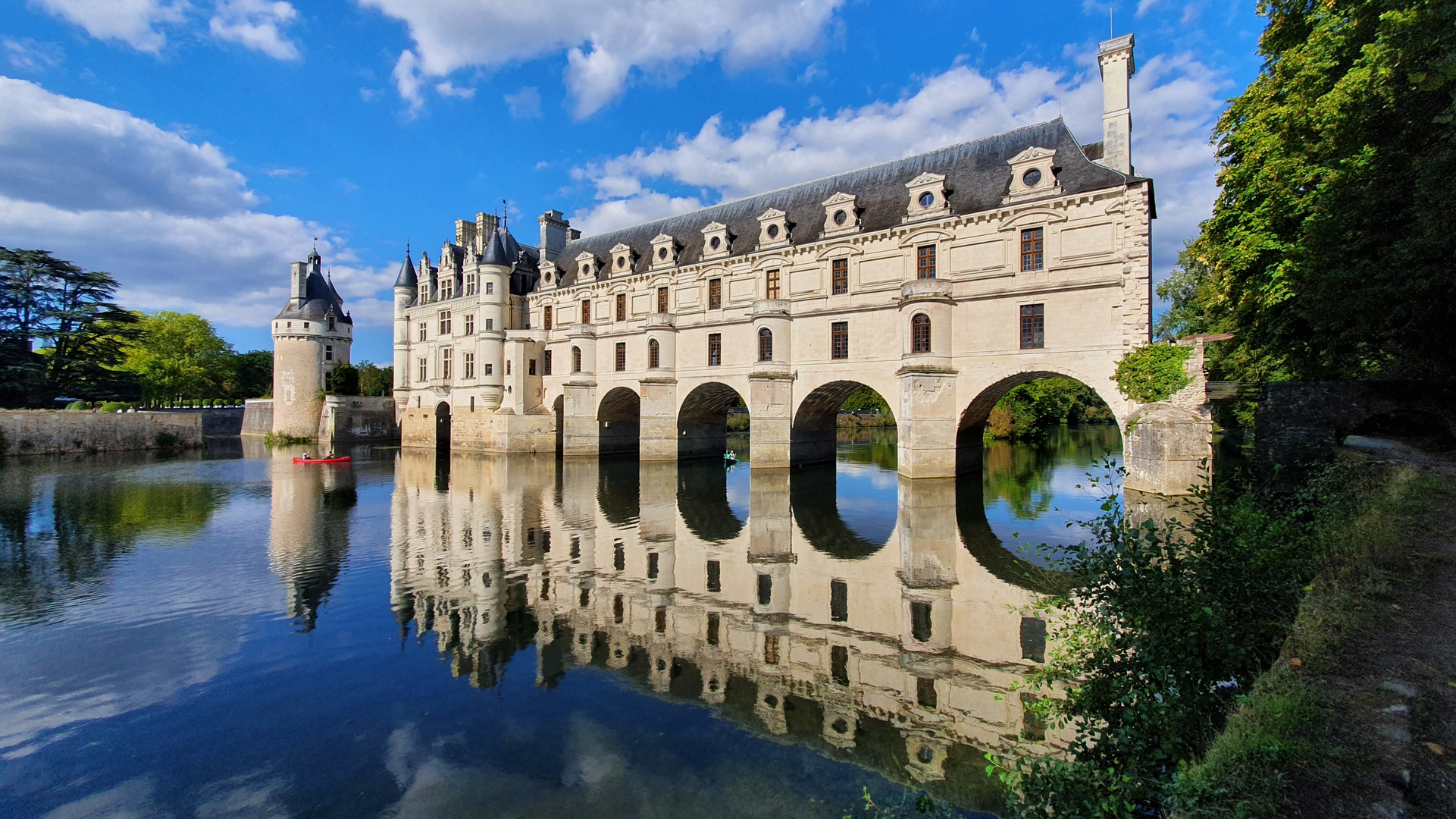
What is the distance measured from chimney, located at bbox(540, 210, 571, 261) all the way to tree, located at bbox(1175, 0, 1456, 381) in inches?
1339

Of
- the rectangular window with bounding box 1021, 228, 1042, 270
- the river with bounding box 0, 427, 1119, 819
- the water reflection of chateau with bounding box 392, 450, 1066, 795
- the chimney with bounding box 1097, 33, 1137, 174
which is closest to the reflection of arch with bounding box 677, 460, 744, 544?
the water reflection of chateau with bounding box 392, 450, 1066, 795

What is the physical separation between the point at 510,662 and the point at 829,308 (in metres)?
20.3

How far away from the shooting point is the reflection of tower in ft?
32.8

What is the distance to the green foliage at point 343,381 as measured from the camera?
4718 centimetres

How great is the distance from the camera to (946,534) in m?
14.1

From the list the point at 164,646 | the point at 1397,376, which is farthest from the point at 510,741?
the point at 1397,376

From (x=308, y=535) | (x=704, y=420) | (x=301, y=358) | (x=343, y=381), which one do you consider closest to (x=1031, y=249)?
(x=704, y=420)

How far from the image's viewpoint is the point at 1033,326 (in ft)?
68.6

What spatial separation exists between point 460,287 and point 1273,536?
44290 mm

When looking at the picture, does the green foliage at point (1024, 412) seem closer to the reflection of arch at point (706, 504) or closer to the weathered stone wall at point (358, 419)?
the reflection of arch at point (706, 504)

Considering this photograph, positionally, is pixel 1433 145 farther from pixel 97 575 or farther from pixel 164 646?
pixel 97 575

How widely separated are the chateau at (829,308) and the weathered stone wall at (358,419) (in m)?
13.3

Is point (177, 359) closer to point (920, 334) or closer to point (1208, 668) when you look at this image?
point (920, 334)

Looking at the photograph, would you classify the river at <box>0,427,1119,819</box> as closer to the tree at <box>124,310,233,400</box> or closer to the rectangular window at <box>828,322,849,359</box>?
the rectangular window at <box>828,322,849,359</box>
